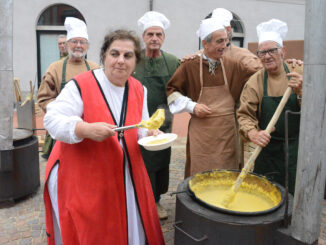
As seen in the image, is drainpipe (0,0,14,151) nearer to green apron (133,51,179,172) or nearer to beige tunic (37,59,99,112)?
beige tunic (37,59,99,112)

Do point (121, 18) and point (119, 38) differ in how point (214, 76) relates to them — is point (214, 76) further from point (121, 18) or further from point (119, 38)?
Answer: point (121, 18)

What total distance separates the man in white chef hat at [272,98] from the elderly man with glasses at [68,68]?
6.98 ft

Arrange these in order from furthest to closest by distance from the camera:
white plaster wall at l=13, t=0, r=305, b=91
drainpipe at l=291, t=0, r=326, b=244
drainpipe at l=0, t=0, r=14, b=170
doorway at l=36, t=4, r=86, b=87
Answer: doorway at l=36, t=4, r=86, b=87, white plaster wall at l=13, t=0, r=305, b=91, drainpipe at l=0, t=0, r=14, b=170, drainpipe at l=291, t=0, r=326, b=244

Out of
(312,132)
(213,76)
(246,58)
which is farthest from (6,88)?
(312,132)

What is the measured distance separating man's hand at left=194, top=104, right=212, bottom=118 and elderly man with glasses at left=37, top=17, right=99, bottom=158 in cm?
171

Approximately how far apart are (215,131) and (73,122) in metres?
1.57

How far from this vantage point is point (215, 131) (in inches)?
120

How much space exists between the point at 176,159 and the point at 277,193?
403 cm

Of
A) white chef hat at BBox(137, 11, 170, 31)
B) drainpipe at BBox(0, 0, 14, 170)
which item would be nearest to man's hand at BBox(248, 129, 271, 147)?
white chef hat at BBox(137, 11, 170, 31)

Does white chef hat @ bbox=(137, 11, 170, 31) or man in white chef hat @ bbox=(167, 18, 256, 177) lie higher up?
white chef hat @ bbox=(137, 11, 170, 31)

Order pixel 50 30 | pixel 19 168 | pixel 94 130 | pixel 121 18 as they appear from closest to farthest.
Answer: pixel 94 130 → pixel 19 168 → pixel 121 18 → pixel 50 30

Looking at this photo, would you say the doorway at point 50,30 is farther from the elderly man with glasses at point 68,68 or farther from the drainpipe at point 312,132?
the drainpipe at point 312,132

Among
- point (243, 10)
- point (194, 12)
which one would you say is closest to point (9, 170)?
point (194, 12)

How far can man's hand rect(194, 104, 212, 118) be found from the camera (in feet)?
9.74
